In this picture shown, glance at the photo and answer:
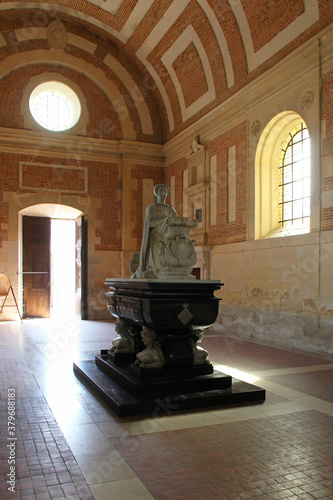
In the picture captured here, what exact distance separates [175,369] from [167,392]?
1.03 feet

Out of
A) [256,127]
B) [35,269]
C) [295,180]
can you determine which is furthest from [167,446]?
[35,269]

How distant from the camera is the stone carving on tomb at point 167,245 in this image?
5266 millimetres

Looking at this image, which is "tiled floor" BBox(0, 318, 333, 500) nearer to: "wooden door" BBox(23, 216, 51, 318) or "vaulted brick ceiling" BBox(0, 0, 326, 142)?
"vaulted brick ceiling" BBox(0, 0, 326, 142)

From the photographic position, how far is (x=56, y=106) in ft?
47.6

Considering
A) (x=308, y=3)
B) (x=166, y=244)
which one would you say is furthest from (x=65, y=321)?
(x=308, y=3)

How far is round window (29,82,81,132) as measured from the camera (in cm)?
1423

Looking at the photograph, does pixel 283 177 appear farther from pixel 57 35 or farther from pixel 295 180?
pixel 57 35

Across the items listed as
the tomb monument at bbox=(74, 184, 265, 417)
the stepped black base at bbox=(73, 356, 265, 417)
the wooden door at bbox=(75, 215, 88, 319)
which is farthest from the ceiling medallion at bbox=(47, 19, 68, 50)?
the stepped black base at bbox=(73, 356, 265, 417)

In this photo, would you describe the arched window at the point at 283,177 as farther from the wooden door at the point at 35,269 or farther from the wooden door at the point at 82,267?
the wooden door at the point at 35,269

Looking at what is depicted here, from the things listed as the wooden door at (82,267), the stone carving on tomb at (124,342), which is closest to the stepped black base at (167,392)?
the stone carving on tomb at (124,342)

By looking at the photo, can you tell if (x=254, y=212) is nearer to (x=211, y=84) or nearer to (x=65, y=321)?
(x=211, y=84)

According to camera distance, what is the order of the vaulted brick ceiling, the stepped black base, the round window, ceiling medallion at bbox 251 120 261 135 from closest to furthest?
the stepped black base
the vaulted brick ceiling
ceiling medallion at bbox 251 120 261 135
the round window

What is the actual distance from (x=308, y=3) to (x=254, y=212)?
14.4 ft

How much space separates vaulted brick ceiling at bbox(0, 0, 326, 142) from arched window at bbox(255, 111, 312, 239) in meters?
1.57
